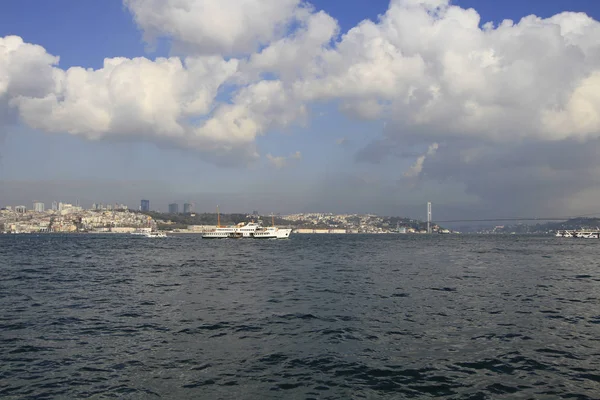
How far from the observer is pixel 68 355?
13.8m

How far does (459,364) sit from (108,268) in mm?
38556

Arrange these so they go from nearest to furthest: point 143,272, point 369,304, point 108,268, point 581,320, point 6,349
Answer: point 6,349 < point 581,320 < point 369,304 < point 143,272 < point 108,268

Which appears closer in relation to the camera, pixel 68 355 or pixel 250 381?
pixel 250 381

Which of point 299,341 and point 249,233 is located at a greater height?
point 249,233

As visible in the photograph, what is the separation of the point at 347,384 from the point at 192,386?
3.81m

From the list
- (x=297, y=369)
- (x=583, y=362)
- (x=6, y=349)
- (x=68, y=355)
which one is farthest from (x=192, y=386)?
(x=583, y=362)

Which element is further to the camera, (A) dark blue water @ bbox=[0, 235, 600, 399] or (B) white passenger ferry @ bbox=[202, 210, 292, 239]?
(B) white passenger ferry @ bbox=[202, 210, 292, 239]

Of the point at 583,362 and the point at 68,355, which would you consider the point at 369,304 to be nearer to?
the point at 583,362

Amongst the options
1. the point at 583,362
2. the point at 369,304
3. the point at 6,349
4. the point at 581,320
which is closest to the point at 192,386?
the point at 6,349

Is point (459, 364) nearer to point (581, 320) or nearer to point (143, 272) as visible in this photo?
point (581, 320)

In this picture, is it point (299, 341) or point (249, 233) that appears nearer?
point (299, 341)

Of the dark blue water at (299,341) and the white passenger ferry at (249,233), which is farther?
the white passenger ferry at (249,233)

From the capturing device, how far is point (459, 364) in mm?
13195

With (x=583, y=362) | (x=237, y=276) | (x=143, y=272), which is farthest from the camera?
(x=143, y=272)
